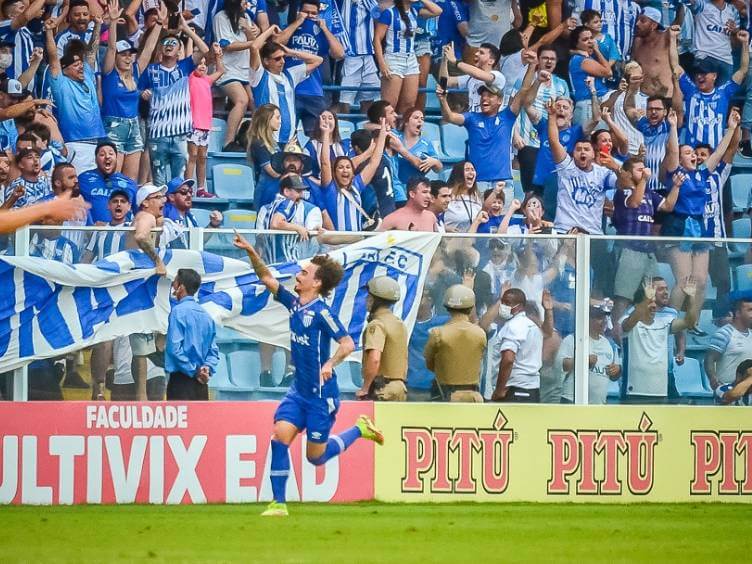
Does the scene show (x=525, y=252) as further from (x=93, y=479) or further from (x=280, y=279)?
(x=93, y=479)

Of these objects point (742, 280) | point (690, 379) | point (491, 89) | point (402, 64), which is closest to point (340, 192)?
point (402, 64)

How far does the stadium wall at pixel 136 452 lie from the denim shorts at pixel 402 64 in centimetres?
582

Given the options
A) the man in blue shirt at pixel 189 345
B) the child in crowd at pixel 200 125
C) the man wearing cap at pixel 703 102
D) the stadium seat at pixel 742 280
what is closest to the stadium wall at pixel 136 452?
the man in blue shirt at pixel 189 345

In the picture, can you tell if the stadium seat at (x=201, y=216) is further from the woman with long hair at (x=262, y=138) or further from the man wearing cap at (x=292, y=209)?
the man wearing cap at (x=292, y=209)

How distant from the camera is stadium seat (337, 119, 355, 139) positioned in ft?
53.0

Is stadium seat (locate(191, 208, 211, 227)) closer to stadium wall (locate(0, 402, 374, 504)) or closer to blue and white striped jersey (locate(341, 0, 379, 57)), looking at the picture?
blue and white striped jersey (locate(341, 0, 379, 57))

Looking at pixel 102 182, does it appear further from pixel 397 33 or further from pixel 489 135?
pixel 489 135

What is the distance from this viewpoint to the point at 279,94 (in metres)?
15.7

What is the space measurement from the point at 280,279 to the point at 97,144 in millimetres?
3883

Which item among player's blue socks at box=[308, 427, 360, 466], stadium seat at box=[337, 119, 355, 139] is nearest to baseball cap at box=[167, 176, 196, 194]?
stadium seat at box=[337, 119, 355, 139]

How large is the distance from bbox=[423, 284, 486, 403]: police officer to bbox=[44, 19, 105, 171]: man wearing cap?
4874 mm

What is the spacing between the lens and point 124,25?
51.0 feet

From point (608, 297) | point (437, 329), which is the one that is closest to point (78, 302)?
point (437, 329)

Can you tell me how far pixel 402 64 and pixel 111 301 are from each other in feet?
20.0
